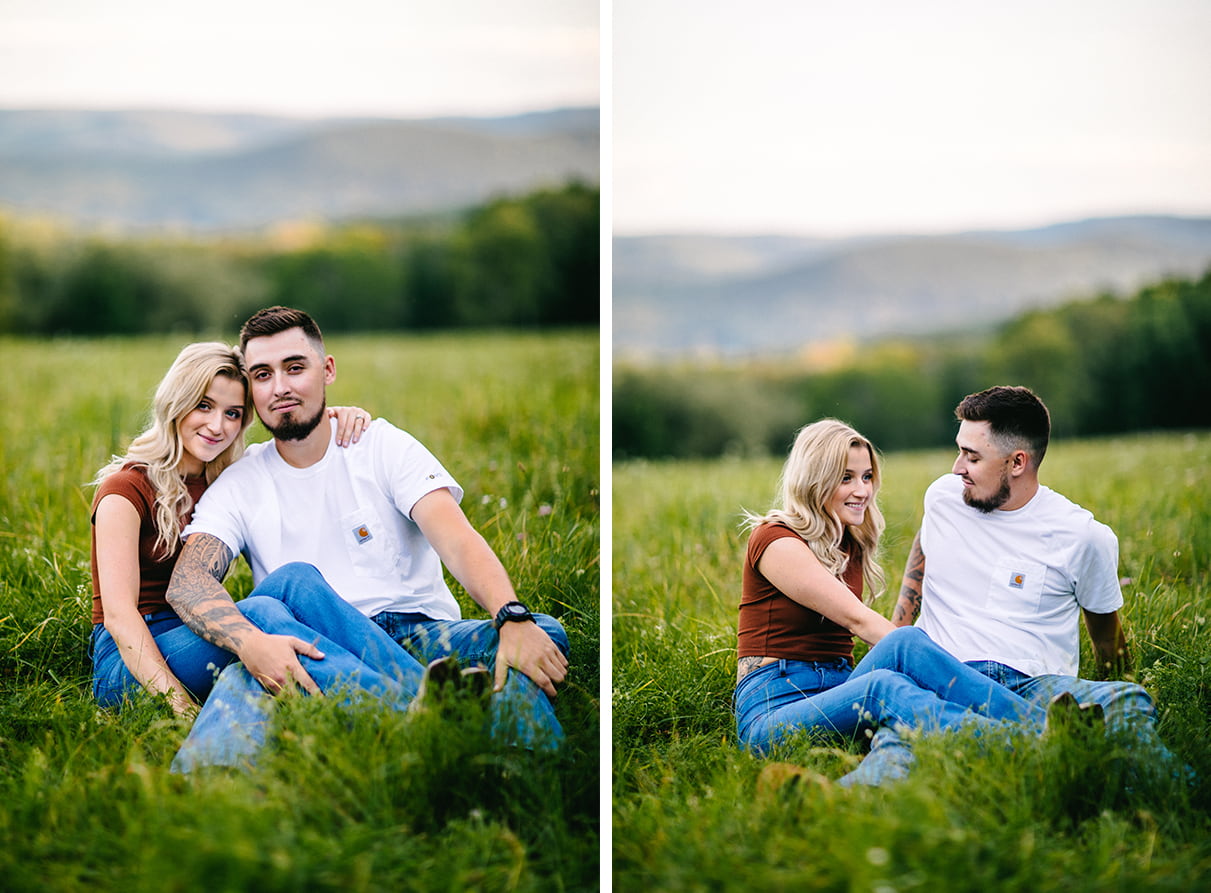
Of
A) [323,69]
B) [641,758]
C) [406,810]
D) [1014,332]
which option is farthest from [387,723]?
[323,69]

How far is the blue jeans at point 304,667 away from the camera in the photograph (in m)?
2.58

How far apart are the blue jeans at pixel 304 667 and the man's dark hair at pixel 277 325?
663 mm

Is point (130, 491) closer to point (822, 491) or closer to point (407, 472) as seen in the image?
point (407, 472)

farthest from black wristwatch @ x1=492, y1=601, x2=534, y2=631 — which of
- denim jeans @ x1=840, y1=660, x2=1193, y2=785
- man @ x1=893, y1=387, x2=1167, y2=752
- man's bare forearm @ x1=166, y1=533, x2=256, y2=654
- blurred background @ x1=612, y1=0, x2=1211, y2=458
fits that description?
blurred background @ x1=612, y1=0, x2=1211, y2=458

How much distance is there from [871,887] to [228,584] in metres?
2.37

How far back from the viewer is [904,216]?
8.92 meters

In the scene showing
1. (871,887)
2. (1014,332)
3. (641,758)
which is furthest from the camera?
(1014,332)

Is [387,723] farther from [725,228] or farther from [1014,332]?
[725,228]

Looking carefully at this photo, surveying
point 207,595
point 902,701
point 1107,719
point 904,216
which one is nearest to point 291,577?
point 207,595

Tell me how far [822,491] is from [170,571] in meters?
1.88

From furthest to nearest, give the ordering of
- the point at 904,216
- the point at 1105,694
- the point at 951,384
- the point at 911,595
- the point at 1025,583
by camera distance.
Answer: the point at 904,216
the point at 951,384
the point at 911,595
the point at 1025,583
the point at 1105,694

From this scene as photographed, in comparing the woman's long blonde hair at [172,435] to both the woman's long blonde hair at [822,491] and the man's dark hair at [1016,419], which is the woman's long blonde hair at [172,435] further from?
the man's dark hair at [1016,419]

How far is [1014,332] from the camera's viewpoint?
796 cm

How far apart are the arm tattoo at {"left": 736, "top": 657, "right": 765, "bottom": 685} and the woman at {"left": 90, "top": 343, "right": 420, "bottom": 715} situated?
0.95m
